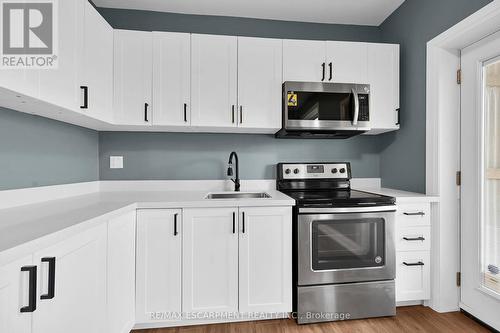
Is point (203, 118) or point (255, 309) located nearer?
point (255, 309)

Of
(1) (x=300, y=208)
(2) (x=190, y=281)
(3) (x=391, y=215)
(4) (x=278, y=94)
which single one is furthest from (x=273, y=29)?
(2) (x=190, y=281)

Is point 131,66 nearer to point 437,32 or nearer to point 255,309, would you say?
point 255,309

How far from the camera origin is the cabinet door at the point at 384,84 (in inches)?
90.2

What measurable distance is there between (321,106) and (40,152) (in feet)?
6.81

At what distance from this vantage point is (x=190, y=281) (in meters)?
1.78

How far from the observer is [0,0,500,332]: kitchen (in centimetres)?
155

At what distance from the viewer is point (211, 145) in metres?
2.47

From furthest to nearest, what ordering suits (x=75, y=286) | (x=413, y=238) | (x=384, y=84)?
(x=384, y=84) → (x=413, y=238) → (x=75, y=286)

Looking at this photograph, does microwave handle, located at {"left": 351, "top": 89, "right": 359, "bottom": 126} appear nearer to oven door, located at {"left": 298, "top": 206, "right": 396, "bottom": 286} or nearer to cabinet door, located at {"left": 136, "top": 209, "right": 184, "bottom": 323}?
oven door, located at {"left": 298, "top": 206, "right": 396, "bottom": 286}

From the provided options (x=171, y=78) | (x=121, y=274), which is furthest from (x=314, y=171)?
(x=121, y=274)

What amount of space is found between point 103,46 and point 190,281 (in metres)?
1.85

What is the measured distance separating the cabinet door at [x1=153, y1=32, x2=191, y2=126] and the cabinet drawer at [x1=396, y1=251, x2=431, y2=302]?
6.80 feet

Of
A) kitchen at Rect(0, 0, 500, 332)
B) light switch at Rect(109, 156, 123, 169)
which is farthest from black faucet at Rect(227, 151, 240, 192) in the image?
light switch at Rect(109, 156, 123, 169)

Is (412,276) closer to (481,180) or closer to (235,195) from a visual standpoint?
(481,180)
